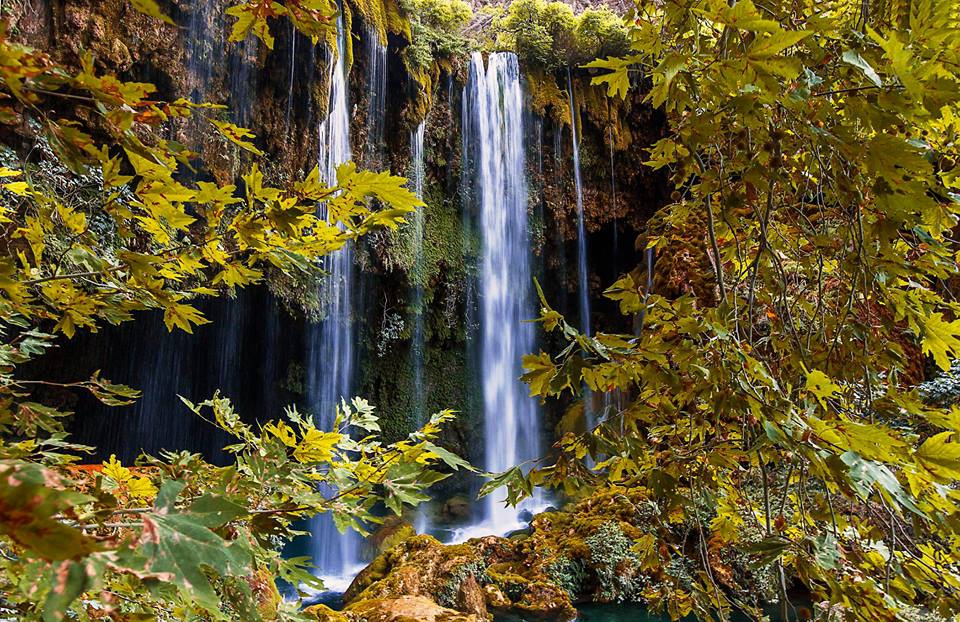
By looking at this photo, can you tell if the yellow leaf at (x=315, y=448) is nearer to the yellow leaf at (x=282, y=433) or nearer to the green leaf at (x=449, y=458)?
the yellow leaf at (x=282, y=433)

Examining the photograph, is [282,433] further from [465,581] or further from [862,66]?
[465,581]

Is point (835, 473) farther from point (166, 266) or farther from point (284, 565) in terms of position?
point (166, 266)

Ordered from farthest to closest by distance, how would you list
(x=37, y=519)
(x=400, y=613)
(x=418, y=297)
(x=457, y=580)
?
(x=418, y=297)
(x=457, y=580)
(x=400, y=613)
(x=37, y=519)

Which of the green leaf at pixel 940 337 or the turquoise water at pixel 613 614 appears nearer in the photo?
the green leaf at pixel 940 337

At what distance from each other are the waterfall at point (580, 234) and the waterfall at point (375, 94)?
4144 millimetres

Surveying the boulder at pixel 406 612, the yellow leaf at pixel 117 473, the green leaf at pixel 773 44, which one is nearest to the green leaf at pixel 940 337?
the green leaf at pixel 773 44

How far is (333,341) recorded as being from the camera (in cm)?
981

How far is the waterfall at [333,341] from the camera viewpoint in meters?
8.52

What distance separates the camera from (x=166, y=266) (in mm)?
1132

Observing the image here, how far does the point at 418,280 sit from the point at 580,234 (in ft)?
12.6

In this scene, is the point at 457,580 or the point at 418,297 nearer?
the point at 457,580

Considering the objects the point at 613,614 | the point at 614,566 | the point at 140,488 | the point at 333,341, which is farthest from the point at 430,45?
the point at 140,488

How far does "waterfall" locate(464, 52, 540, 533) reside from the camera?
1080cm

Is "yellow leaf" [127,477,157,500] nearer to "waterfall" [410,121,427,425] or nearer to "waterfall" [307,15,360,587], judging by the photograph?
"waterfall" [307,15,360,587]
